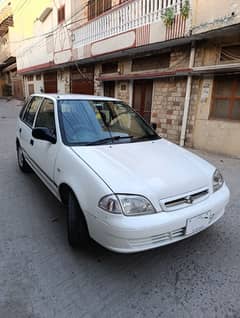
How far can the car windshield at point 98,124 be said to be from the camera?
2.51m

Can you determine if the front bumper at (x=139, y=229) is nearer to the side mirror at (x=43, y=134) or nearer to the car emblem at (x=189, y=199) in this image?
the car emblem at (x=189, y=199)

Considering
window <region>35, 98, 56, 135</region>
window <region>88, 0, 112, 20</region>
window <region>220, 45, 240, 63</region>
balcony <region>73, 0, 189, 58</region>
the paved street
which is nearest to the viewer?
the paved street

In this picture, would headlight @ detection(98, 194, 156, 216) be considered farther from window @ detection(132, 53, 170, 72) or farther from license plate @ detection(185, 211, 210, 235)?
window @ detection(132, 53, 170, 72)

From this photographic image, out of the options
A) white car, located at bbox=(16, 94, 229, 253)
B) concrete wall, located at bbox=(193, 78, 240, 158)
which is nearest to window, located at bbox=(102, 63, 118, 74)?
concrete wall, located at bbox=(193, 78, 240, 158)

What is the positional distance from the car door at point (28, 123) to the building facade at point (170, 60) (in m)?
4.42

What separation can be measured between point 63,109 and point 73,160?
2.96 ft

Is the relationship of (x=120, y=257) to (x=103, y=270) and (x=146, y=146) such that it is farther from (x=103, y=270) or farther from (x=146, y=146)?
(x=146, y=146)

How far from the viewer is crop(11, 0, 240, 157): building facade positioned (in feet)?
18.1

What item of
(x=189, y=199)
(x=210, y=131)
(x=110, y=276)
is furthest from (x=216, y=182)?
(x=210, y=131)

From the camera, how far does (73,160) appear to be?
213 cm

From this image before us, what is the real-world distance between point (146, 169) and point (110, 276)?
3.34 ft

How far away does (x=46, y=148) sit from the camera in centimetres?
271

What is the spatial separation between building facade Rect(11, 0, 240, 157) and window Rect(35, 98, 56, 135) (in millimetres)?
4448

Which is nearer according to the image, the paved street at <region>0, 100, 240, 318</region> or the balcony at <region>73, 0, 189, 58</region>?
the paved street at <region>0, 100, 240, 318</region>
